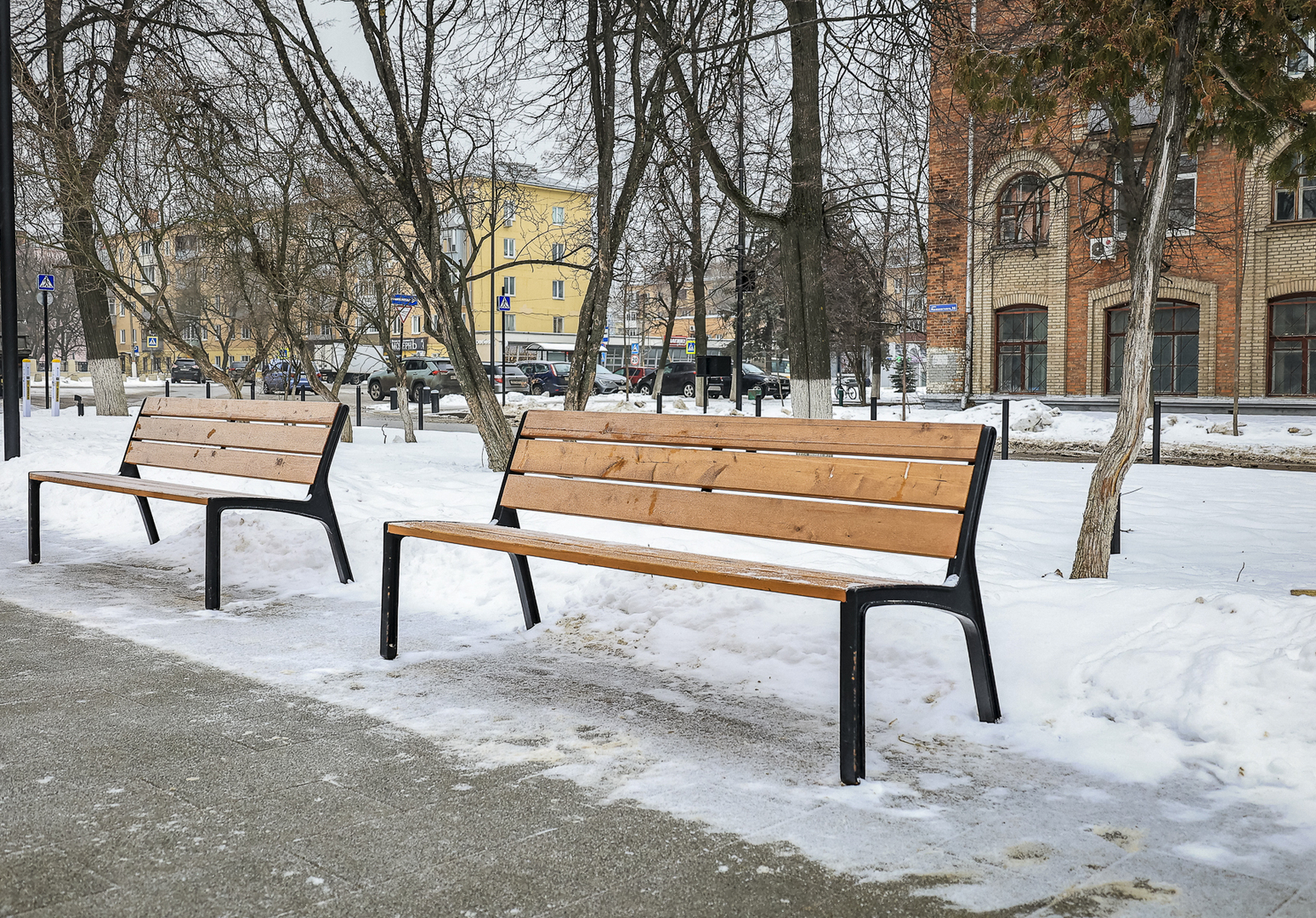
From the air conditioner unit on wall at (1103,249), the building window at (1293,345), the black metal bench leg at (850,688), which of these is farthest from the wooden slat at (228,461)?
the building window at (1293,345)

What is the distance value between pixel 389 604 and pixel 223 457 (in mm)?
2620

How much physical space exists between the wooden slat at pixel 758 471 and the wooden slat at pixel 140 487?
170 cm

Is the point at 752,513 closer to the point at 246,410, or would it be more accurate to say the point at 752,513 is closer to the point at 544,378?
the point at 246,410

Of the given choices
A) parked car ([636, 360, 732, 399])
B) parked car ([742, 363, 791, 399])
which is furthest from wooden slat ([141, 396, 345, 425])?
parked car ([742, 363, 791, 399])

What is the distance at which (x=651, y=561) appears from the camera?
3.77 m

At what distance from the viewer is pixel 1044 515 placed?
927cm

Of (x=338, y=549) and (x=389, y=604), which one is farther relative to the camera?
(x=338, y=549)

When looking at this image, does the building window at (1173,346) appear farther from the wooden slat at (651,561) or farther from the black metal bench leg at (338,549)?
the wooden slat at (651,561)

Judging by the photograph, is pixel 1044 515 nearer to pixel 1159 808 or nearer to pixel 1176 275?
pixel 1159 808

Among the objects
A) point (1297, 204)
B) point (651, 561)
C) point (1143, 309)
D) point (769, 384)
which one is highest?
point (1297, 204)

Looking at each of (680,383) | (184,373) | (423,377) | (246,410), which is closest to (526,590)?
(246,410)

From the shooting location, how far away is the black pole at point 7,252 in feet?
35.7

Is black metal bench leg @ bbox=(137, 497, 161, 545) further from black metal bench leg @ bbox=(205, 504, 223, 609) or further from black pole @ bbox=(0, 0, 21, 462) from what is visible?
black pole @ bbox=(0, 0, 21, 462)

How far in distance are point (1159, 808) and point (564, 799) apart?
1527mm
